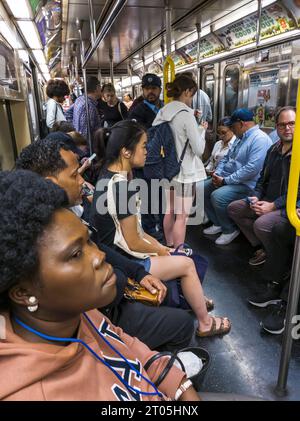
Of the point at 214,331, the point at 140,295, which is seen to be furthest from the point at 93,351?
the point at 214,331

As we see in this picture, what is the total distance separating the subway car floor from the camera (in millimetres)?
1841

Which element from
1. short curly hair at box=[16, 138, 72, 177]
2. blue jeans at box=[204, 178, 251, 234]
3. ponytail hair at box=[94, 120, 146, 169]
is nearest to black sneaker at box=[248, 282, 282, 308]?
blue jeans at box=[204, 178, 251, 234]

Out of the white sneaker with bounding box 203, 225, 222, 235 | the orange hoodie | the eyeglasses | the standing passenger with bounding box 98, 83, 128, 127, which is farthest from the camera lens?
the standing passenger with bounding box 98, 83, 128, 127

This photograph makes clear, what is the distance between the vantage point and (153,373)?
45.6 inches

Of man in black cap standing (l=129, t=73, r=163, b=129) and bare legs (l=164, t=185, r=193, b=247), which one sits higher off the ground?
man in black cap standing (l=129, t=73, r=163, b=129)

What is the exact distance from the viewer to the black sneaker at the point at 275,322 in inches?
87.9

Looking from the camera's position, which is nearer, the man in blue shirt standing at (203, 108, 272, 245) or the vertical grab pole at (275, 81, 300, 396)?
the vertical grab pole at (275, 81, 300, 396)

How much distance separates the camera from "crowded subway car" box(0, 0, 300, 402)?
2.48ft

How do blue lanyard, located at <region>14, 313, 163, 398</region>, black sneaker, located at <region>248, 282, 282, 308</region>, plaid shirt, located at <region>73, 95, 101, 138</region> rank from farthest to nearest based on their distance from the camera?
plaid shirt, located at <region>73, 95, 101, 138</region>
black sneaker, located at <region>248, 282, 282, 308</region>
blue lanyard, located at <region>14, 313, 163, 398</region>

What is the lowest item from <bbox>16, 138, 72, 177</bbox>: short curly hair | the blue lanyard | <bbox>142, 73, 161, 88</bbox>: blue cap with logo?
the blue lanyard

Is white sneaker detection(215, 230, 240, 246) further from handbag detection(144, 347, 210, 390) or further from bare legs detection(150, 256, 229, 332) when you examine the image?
handbag detection(144, 347, 210, 390)

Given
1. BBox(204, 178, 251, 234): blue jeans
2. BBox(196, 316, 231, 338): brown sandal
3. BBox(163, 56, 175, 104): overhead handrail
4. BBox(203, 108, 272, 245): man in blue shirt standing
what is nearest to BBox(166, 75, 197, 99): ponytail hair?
BBox(163, 56, 175, 104): overhead handrail

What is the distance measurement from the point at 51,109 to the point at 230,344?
13.5 ft

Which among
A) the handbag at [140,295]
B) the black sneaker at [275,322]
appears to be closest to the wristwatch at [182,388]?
the handbag at [140,295]
